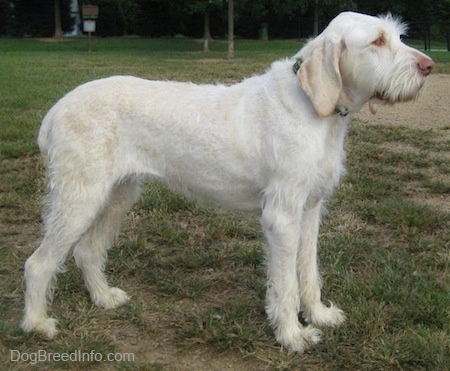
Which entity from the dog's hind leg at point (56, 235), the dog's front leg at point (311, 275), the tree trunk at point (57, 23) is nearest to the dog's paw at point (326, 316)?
the dog's front leg at point (311, 275)

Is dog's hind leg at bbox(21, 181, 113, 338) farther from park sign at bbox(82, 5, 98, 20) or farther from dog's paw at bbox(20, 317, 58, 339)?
park sign at bbox(82, 5, 98, 20)

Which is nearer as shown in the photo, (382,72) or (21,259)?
(382,72)

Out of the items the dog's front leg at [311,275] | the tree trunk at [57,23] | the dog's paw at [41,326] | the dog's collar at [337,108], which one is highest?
the tree trunk at [57,23]

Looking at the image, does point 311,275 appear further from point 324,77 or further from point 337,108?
point 324,77

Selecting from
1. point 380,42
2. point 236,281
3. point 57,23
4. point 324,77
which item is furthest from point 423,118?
point 57,23

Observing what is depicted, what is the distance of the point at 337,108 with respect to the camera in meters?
3.21

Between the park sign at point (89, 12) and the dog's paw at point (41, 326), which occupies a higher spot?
the park sign at point (89, 12)

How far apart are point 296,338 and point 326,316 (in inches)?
12.5

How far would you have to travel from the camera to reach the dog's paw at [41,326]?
342cm

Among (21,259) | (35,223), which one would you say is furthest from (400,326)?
(35,223)

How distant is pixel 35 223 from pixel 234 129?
2529mm

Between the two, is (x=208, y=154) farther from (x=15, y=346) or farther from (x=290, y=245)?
(x=15, y=346)

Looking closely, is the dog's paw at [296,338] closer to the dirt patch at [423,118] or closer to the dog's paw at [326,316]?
the dog's paw at [326,316]

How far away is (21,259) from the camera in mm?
4395
